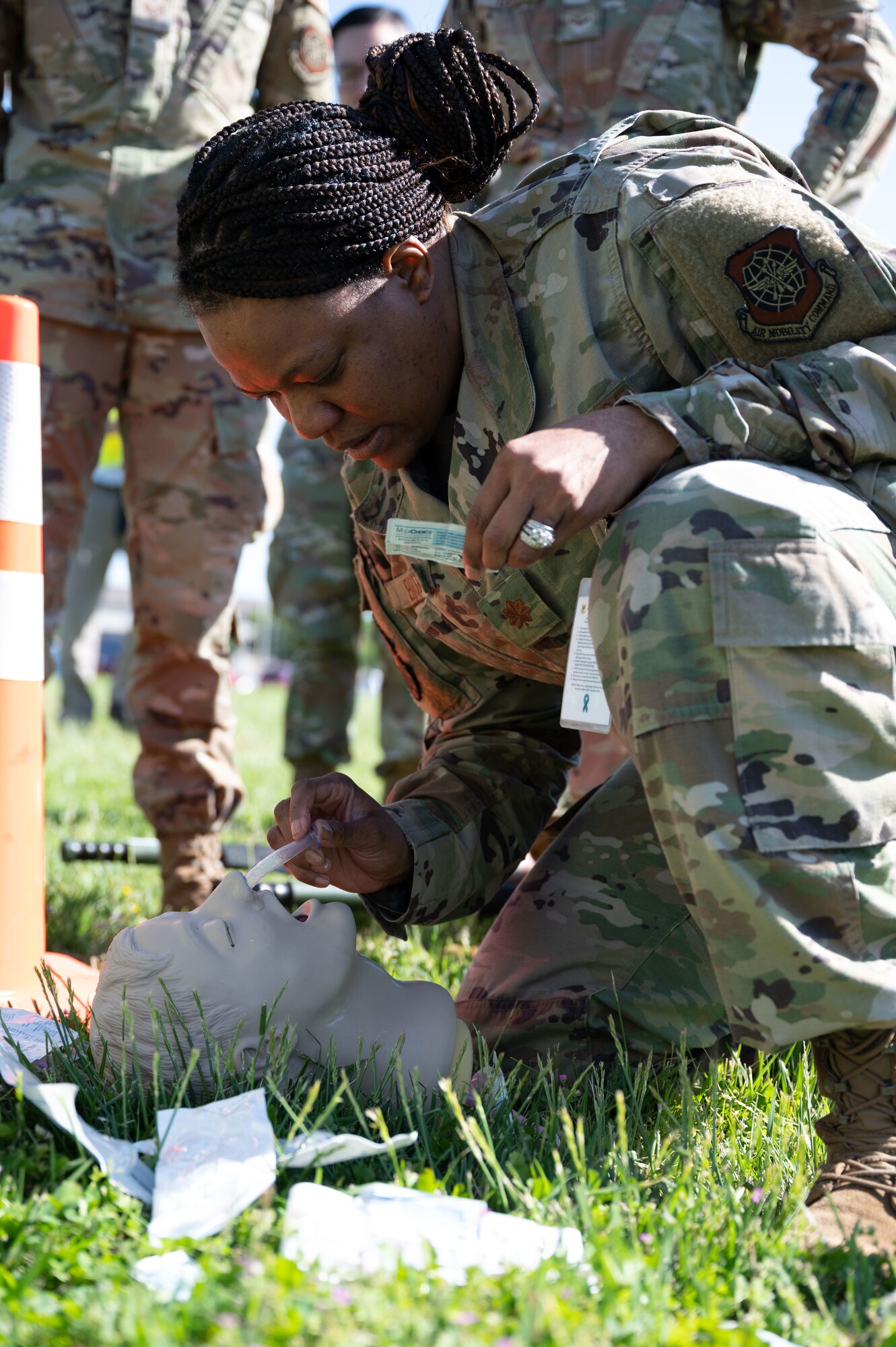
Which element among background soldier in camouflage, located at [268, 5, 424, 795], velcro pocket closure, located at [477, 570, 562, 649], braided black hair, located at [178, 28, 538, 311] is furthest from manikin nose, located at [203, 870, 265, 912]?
background soldier in camouflage, located at [268, 5, 424, 795]

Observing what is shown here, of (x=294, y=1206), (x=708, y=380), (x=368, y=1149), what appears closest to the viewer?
(x=294, y=1206)

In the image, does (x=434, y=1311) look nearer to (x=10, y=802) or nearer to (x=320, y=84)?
(x=10, y=802)

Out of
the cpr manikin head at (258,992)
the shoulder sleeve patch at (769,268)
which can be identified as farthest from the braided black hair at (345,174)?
the cpr manikin head at (258,992)

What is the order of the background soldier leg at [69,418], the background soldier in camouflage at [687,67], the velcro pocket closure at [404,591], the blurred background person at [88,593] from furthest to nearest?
the blurred background person at [88,593]
the background soldier in camouflage at [687,67]
the background soldier leg at [69,418]
the velcro pocket closure at [404,591]

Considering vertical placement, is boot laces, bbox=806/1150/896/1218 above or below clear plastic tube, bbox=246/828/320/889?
below

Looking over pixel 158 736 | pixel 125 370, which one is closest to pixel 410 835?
pixel 158 736

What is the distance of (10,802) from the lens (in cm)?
242

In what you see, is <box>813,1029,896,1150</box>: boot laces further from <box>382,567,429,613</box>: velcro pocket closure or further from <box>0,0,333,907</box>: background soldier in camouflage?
<box>0,0,333,907</box>: background soldier in camouflage

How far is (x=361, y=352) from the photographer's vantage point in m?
1.99

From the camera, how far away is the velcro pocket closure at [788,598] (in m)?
1.58

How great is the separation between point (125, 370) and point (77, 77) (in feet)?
2.44

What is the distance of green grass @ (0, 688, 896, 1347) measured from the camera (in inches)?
43.9

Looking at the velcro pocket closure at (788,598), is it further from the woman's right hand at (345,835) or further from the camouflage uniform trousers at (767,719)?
the woman's right hand at (345,835)

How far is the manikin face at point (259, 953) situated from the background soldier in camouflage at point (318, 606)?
9.72ft
